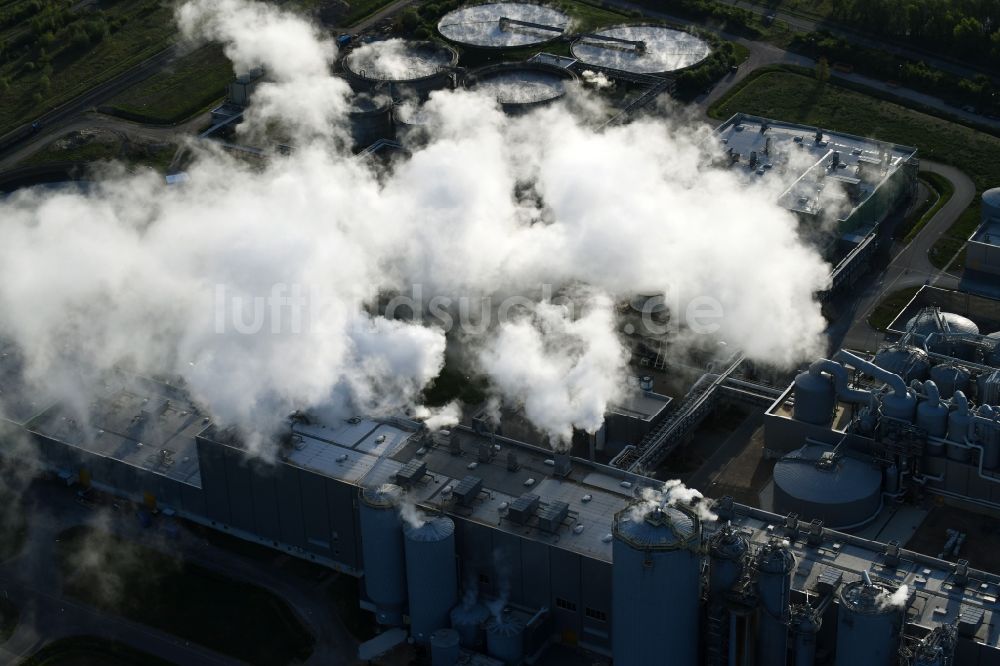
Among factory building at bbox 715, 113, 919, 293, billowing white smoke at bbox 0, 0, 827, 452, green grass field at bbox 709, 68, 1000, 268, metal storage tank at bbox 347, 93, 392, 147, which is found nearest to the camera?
billowing white smoke at bbox 0, 0, 827, 452

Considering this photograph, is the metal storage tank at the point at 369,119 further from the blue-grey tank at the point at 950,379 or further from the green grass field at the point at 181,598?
the blue-grey tank at the point at 950,379

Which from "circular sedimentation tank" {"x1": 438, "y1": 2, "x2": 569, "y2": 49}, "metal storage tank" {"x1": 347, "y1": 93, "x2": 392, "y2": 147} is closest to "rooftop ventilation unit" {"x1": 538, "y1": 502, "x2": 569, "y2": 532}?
"metal storage tank" {"x1": 347, "y1": 93, "x2": 392, "y2": 147}

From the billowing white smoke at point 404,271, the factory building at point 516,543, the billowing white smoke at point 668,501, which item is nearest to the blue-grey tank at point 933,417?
the factory building at point 516,543

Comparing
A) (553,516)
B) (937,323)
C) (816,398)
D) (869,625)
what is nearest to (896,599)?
(869,625)

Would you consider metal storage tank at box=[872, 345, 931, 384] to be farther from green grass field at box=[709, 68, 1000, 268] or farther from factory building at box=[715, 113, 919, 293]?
green grass field at box=[709, 68, 1000, 268]

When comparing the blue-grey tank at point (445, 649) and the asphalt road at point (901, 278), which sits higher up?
the blue-grey tank at point (445, 649)

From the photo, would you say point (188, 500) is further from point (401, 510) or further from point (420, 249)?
point (420, 249)
